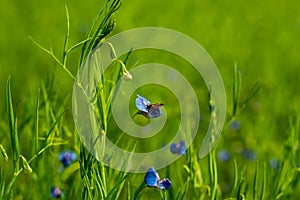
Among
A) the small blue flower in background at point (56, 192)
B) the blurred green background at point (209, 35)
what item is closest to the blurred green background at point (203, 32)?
the blurred green background at point (209, 35)

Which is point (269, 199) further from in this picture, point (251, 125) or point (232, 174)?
Answer: point (251, 125)

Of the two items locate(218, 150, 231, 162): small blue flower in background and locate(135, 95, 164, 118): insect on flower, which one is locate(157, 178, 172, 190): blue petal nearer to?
locate(135, 95, 164, 118): insect on flower

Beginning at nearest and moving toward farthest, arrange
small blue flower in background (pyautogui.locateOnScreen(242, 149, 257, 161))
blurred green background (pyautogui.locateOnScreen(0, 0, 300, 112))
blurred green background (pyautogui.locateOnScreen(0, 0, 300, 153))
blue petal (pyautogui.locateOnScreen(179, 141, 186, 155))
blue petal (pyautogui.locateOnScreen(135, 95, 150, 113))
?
blue petal (pyautogui.locateOnScreen(135, 95, 150, 113)) → blue petal (pyautogui.locateOnScreen(179, 141, 186, 155)) → small blue flower in background (pyautogui.locateOnScreen(242, 149, 257, 161)) → blurred green background (pyautogui.locateOnScreen(0, 0, 300, 153)) → blurred green background (pyautogui.locateOnScreen(0, 0, 300, 112))

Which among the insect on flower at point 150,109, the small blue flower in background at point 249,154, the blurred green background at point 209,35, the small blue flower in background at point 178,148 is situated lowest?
the small blue flower in background at point 178,148

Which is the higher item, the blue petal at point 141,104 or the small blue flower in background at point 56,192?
the blue petal at point 141,104

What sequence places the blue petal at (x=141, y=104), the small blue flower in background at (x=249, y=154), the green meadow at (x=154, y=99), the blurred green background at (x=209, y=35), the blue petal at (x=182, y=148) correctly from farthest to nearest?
the blurred green background at (x=209, y=35), the small blue flower in background at (x=249, y=154), the blue petal at (x=182, y=148), the green meadow at (x=154, y=99), the blue petal at (x=141, y=104)

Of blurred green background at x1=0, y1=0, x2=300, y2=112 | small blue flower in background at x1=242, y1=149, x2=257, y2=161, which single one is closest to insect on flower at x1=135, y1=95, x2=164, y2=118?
small blue flower in background at x1=242, y1=149, x2=257, y2=161

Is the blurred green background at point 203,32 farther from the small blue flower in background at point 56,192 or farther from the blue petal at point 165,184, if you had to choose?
the blue petal at point 165,184

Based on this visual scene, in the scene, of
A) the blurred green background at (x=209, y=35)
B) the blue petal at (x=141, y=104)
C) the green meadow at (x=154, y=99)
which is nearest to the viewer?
the blue petal at (x=141, y=104)
